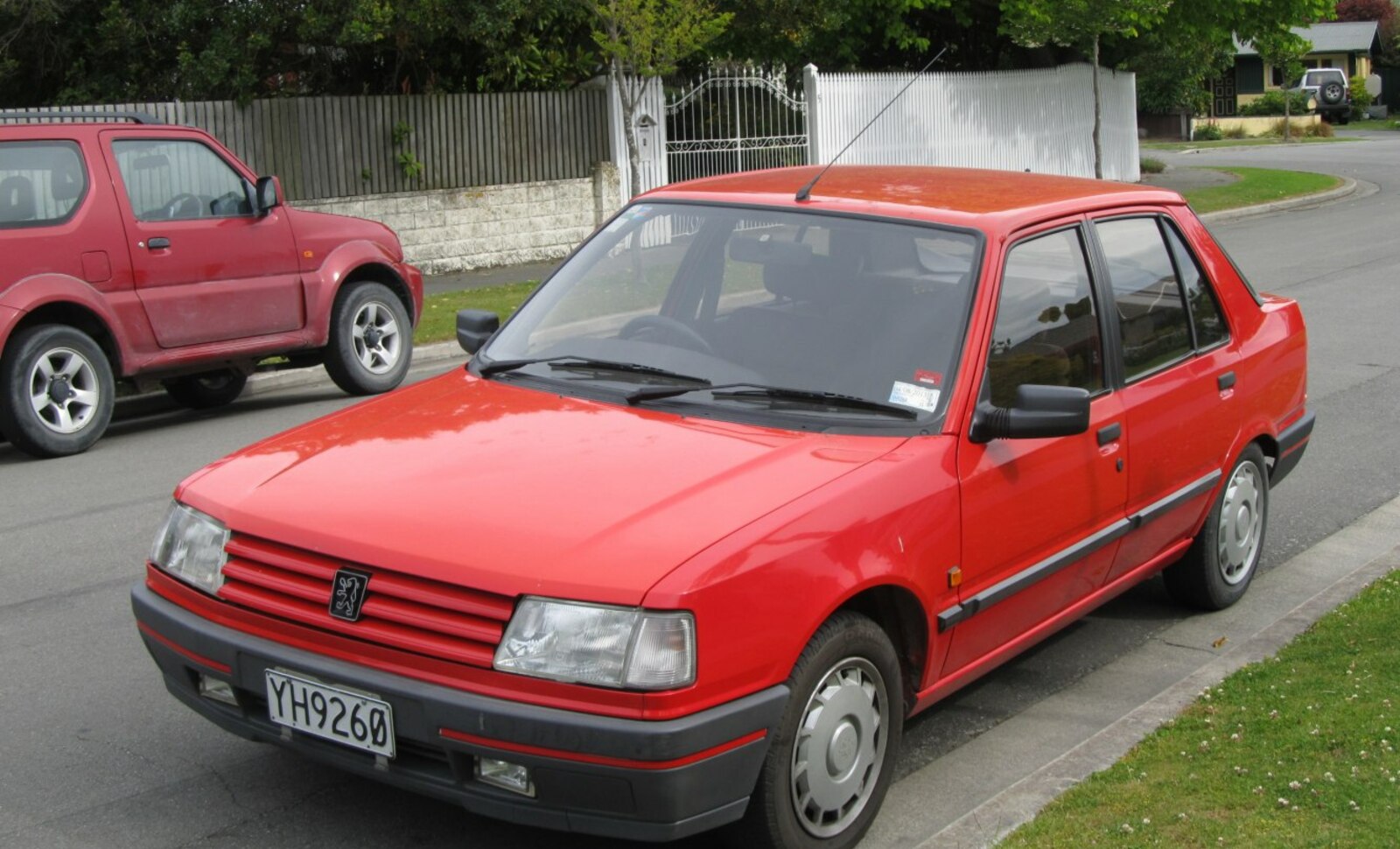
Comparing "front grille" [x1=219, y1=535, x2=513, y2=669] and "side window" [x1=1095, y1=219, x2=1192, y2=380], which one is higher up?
"side window" [x1=1095, y1=219, x2=1192, y2=380]

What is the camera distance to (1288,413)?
21.1 ft

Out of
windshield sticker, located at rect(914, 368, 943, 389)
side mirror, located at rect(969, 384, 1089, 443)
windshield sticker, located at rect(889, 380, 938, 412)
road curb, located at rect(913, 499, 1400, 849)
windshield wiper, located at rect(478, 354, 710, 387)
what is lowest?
road curb, located at rect(913, 499, 1400, 849)

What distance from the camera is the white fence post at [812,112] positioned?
79.2 feet

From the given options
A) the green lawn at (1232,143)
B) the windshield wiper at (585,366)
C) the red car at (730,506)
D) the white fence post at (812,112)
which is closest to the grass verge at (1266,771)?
the red car at (730,506)

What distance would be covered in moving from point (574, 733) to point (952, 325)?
1.82m

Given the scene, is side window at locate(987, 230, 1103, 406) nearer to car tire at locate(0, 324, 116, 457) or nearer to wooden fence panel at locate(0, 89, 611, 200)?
car tire at locate(0, 324, 116, 457)

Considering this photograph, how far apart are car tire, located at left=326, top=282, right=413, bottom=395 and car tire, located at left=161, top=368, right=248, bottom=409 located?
0.71 metres

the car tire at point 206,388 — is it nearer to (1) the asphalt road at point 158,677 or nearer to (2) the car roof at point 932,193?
(1) the asphalt road at point 158,677

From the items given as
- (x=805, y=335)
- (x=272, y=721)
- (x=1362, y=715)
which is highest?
(x=805, y=335)

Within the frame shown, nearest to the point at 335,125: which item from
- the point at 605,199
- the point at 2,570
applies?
the point at 605,199

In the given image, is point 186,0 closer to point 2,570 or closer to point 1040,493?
point 2,570

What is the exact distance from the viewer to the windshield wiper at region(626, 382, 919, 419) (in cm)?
441

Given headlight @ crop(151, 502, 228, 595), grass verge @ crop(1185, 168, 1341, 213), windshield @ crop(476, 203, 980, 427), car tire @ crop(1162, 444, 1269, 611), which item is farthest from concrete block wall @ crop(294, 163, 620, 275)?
headlight @ crop(151, 502, 228, 595)

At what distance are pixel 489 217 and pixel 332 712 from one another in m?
16.9
